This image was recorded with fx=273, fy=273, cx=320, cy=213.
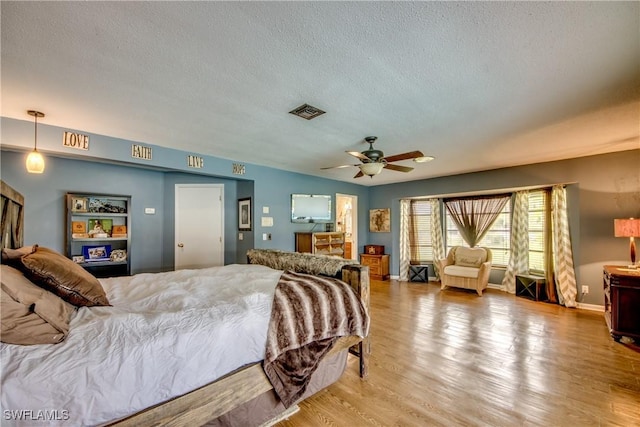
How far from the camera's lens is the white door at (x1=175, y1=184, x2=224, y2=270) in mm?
4703

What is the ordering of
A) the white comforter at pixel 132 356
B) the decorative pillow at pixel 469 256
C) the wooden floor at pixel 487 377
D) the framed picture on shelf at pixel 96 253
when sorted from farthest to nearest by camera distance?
the decorative pillow at pixel 469 256, the framed picture on shelf at pixel 96 253, the wooden floor at pixel 487 377, the white comforter at pixel 132 356

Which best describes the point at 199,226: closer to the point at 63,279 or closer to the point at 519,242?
the point at 63,279

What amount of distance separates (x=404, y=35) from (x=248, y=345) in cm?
204

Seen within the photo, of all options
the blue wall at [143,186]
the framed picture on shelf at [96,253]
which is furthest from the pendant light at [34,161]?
the framed picture on shelf at [96,253]

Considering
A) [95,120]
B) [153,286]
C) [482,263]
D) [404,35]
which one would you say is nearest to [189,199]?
[95,120]

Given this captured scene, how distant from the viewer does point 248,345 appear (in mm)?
1661

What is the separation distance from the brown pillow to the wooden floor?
1527 millimetres

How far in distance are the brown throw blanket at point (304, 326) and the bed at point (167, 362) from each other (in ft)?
0.09

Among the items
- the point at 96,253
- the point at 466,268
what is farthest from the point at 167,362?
the point at 466,268

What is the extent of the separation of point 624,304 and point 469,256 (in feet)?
8.93

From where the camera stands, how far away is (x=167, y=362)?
53.3 inches

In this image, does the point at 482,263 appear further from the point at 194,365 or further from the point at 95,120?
the point at 95,120

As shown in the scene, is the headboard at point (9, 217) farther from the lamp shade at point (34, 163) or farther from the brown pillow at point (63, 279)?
the brown pillow at point (63, 279)

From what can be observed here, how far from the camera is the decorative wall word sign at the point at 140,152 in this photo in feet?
11.5
